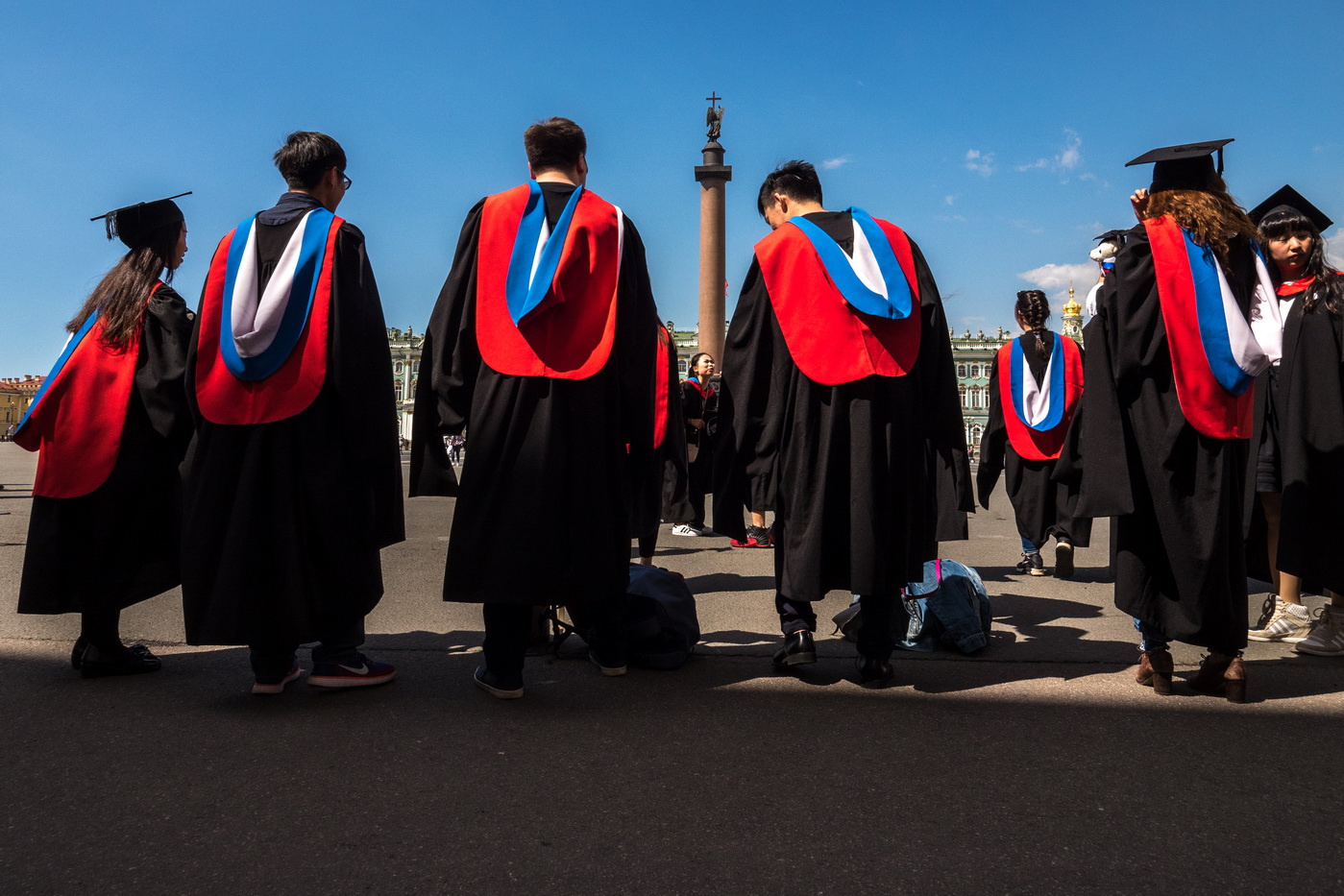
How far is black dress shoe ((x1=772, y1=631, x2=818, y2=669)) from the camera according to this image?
11.1 feet

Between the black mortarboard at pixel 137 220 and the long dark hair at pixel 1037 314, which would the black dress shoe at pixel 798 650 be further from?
the long dark hair at pixel 1037 314

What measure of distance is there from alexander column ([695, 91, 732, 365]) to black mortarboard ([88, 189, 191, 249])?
18998mm

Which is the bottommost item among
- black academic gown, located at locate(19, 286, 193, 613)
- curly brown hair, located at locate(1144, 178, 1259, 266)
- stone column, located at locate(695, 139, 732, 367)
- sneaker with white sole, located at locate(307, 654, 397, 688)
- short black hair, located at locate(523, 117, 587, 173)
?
sneaker with white sole, located at locate(307, 654, 397, 688)

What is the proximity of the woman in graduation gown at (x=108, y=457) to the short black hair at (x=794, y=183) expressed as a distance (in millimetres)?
2161

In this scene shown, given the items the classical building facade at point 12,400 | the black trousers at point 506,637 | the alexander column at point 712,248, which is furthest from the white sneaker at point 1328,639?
the classical building facade at point 12,400

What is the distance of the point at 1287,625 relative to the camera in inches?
Answer: 168

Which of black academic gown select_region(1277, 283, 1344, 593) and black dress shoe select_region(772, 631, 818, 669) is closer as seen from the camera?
black dress shoe select_region(772, 631, 818, 669)

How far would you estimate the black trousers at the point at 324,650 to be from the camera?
3080 millimetres

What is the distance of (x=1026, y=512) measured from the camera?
6.43 metres

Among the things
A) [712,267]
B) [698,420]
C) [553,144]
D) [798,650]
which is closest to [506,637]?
[798,650]

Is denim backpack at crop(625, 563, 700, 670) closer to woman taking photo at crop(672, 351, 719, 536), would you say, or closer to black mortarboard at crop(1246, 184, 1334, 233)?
black mortarboard at crop(1246, 184, 1334, 233)

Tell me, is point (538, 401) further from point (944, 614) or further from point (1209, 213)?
point (1209, 213)

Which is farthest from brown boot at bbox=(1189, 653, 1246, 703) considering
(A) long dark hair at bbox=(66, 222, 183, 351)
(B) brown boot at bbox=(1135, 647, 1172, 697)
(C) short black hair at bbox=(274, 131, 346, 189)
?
(A) long dark hair at bbox=(66, 222, 183, 351)

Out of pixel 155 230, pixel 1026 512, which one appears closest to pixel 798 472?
pixel 155 230
